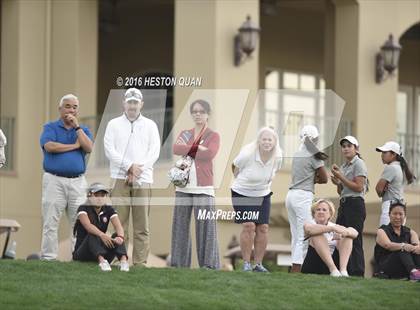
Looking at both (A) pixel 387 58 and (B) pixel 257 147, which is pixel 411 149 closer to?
(A) pixel 387 58

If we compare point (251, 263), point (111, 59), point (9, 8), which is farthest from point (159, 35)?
point (251, 263)

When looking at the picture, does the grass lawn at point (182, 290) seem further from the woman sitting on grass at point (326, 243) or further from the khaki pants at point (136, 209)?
the khaki pants at point (136, 209)

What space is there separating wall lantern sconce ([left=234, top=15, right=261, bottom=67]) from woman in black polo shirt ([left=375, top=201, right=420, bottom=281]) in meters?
8.34

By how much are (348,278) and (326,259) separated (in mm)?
588

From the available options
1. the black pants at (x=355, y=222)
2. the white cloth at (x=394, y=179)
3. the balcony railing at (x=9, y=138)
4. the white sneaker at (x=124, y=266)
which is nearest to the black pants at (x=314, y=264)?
the black pants at (x=355, y=222)

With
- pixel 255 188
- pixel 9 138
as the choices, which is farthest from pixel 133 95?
pixel 9 138

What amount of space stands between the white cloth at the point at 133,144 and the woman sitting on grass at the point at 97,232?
0.40 m

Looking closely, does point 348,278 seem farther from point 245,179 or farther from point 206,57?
point 206,57

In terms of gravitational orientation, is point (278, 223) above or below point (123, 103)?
below

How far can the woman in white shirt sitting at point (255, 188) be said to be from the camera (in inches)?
696

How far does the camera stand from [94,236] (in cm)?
1744

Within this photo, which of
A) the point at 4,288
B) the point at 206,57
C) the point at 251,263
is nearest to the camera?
the point at 4,288

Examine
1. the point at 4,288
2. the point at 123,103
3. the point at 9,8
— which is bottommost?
the point at 4,288

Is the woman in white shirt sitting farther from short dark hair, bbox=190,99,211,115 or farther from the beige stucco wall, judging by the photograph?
the beige stucco wall
